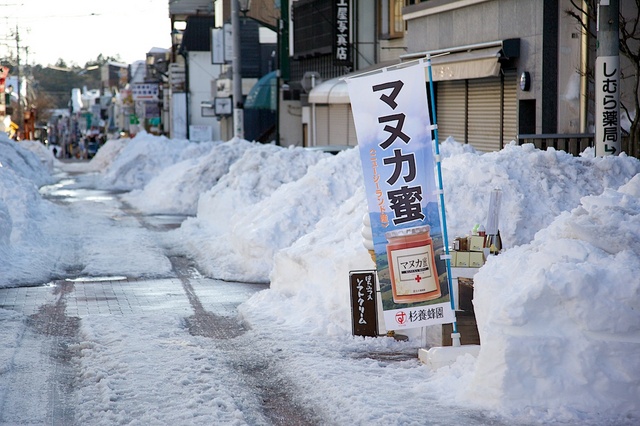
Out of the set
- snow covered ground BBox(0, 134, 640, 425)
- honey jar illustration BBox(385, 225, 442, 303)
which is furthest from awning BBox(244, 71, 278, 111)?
honey jar illustration BBox(385, 225, 442, 303)

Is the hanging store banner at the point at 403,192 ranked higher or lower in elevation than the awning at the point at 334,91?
lower

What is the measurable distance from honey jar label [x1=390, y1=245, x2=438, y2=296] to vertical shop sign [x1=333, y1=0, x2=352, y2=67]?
25.7 metres

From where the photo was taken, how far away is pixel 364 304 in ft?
32.0

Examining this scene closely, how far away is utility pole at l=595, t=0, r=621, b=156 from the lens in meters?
11.4

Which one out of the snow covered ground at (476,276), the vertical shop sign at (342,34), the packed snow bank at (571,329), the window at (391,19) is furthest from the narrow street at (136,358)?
the vertical shop sign at (342,34)

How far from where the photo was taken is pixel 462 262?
9.41 m

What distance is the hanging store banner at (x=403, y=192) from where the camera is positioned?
27.7 feet

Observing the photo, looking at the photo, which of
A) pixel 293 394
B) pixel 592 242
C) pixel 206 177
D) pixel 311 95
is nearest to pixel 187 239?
pixel 206 177

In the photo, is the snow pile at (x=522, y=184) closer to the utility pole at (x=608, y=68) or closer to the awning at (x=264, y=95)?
the utility pole at (x=608, y=68)

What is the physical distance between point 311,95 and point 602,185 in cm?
2444

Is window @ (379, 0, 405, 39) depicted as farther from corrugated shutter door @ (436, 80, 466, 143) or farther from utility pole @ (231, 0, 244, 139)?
corrugated shutter door @ (436, 80, 466, 143)

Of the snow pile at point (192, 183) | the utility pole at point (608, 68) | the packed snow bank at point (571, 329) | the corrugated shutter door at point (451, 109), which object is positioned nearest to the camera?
the packed snow bank at point (571, 329)

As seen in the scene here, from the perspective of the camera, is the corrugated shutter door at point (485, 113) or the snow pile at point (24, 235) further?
the corrugated shutter door at point (485, 113)

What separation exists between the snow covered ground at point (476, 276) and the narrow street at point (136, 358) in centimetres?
36
